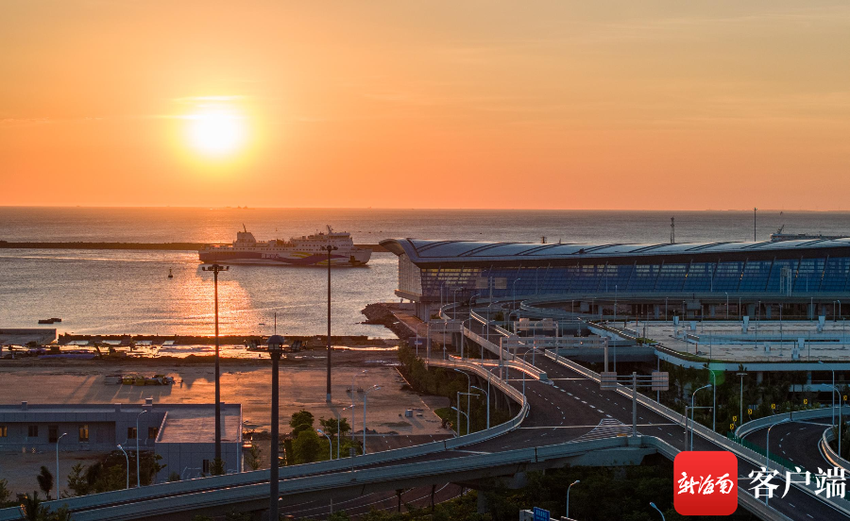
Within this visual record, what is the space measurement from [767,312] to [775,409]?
64.4 meters

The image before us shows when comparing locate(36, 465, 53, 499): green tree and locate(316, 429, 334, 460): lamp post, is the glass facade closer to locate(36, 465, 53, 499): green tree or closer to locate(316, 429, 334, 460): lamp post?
locate(316, 429, 334, 460): lamp post

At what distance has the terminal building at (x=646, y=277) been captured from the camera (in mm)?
122062

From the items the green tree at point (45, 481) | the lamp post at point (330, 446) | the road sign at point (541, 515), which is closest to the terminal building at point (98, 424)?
the lamp post at point (330, 446)

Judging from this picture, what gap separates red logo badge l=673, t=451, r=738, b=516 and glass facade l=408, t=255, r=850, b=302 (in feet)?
267

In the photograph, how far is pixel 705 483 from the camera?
38.9 m

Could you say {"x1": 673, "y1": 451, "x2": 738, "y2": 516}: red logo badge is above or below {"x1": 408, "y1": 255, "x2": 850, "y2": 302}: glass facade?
below

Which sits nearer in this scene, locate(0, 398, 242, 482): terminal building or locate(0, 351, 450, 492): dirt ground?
locate(0, 398, 242, 482): terminal building

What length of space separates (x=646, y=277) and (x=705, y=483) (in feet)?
295

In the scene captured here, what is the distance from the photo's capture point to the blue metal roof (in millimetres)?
124562

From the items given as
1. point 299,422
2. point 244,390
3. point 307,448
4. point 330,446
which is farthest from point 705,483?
point 244,390

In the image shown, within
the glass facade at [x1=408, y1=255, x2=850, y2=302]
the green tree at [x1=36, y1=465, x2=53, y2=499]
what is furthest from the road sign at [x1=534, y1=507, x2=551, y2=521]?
the glass facade at [x1=408, y1=255, x2=850, y2=302]

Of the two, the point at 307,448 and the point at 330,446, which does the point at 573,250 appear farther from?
the point at 330,446

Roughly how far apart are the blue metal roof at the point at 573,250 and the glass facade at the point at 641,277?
99cm

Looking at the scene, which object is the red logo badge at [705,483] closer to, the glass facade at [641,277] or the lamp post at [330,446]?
the lamp post at [330,446]
